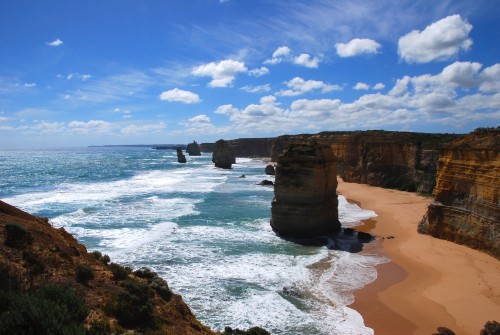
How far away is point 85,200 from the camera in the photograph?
34.5m

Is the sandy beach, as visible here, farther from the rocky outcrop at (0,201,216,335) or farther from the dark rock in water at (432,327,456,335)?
the rocky outcrop at (0,201,216,335)

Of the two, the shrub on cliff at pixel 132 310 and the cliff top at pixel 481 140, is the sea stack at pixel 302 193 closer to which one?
the cliff top at pixel 481 140

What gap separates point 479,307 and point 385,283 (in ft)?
11.1

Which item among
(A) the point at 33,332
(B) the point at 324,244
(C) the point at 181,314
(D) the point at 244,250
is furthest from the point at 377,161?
(A) the point at 33,332

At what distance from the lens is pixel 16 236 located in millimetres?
7824

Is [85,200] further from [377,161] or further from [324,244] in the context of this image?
[377,161]

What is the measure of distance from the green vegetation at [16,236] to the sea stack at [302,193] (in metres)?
15.4

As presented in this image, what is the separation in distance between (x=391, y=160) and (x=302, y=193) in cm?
2789

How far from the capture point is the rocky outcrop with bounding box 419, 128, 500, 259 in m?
16.8

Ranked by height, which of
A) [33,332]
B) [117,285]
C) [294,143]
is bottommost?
[117,285]

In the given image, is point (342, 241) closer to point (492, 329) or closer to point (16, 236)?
point (492, 329)

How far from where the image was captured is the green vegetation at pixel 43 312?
5145 mm

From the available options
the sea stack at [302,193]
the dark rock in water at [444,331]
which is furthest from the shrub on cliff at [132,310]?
the sea stack at [302,193]

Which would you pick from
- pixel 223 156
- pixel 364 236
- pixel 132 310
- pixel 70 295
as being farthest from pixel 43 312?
pixel 223 156
